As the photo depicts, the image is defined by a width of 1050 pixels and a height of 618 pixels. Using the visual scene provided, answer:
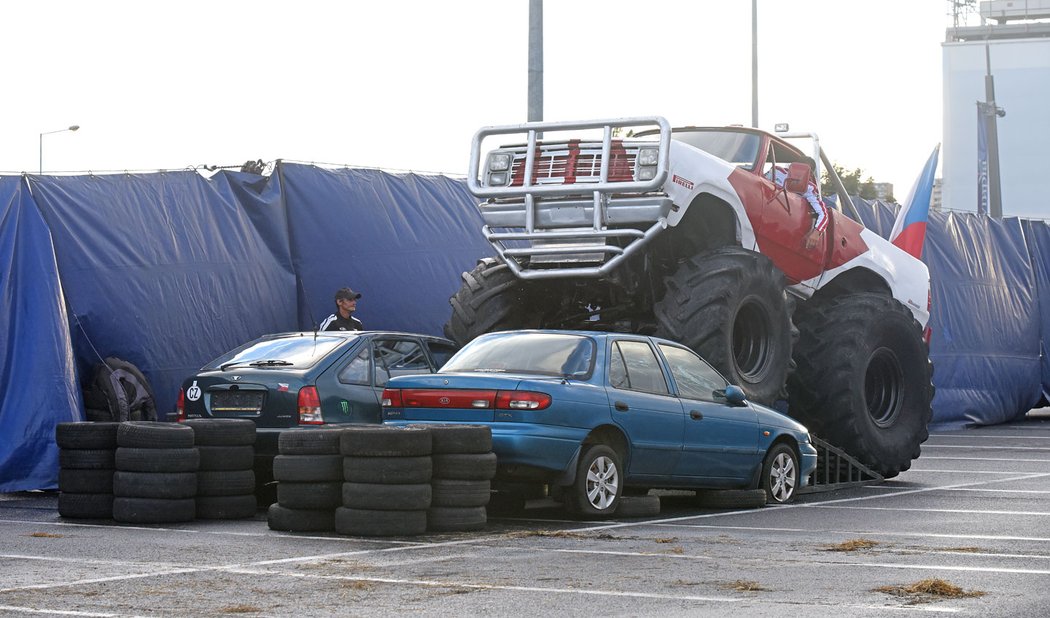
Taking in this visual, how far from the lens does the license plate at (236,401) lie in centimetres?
1316

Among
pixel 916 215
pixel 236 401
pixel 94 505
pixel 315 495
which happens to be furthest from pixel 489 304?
pixel 916 215

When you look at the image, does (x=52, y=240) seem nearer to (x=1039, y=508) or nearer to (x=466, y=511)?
(x=466, y=511)

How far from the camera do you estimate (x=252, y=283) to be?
683 inches

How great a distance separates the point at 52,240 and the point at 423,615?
31.1ft

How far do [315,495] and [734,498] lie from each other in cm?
395

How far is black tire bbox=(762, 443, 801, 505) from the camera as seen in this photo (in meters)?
13.7

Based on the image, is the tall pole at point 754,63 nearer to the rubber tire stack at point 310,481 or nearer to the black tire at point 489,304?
the black tire at point 489,304

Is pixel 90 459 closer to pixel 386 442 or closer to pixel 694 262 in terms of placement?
pixel 386 442

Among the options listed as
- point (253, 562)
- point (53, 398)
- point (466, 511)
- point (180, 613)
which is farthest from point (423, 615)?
point (53, 398)

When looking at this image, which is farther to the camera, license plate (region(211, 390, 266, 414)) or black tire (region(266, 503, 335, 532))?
license plate (region(211, 390, 266, 414))

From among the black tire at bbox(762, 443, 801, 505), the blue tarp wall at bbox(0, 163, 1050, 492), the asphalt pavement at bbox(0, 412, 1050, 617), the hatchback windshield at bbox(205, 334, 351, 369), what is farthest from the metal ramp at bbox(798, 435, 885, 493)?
the blue tarp wall at bbox(0, 163, 1050, 492)

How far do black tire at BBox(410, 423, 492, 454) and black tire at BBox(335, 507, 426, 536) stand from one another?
48 cm

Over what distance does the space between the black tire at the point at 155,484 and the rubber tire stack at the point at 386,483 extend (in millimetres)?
1673

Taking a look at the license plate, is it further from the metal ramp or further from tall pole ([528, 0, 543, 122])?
tall pole ([528, 0, 543, 122])
